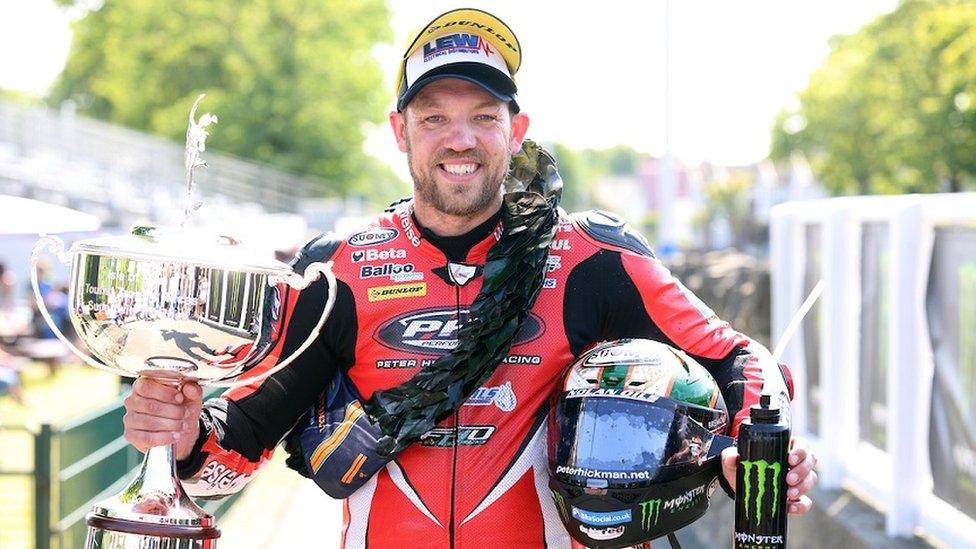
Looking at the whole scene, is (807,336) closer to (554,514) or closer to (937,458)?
(937,458)

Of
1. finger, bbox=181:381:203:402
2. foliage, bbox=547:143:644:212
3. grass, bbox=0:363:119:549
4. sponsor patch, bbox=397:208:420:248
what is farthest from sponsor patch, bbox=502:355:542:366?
foliage, bbox=547:143:644:212

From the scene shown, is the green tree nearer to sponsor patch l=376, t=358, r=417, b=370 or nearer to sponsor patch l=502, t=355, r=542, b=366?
sponsor patch l=376, t=358, r=417, b=370

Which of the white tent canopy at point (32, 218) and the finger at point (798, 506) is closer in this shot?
the finger at point (798, 506)

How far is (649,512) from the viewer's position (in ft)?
9.06

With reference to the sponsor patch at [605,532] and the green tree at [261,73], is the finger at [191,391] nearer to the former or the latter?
the sponsor patch at [605,532]

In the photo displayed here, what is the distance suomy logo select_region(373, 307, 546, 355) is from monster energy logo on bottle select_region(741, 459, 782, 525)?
2.23 feet

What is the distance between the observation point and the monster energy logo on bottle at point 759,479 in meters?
2.54

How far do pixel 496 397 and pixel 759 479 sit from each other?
697mm

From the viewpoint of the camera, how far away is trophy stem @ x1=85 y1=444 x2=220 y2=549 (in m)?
2.68

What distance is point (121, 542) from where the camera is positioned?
2676 mm

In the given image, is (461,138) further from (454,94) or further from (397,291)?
(397,291)

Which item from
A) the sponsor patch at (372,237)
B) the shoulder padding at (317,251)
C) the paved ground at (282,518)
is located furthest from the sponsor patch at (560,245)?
the paved ground at (282,518)

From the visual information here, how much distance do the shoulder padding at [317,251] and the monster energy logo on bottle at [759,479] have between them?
1186 millimetres

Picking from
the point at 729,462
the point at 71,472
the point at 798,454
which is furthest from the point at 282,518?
the point at 798,454
